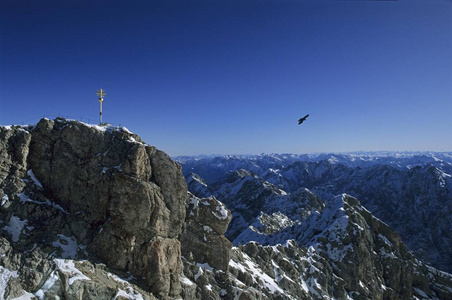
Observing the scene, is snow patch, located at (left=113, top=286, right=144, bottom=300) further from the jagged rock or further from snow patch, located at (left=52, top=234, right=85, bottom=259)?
the jagged rock

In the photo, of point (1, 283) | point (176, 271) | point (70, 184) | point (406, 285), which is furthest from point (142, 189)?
point (406, 285)

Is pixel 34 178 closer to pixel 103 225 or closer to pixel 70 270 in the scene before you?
pixel 103 225

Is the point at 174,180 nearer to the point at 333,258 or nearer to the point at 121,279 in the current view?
the point at 121,279

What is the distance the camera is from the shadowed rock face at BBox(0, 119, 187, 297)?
44688 mm

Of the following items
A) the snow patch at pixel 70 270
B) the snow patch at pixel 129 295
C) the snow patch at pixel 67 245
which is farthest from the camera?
the snow patch at pixel 67 245

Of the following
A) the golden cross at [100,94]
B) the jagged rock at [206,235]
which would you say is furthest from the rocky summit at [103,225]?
the golden cross at [100,94]

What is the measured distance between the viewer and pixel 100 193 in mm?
47906

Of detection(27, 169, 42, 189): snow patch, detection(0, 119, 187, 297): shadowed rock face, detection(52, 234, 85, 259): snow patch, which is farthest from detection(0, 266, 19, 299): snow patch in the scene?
detection(27, 169, 42, 189): snow patch

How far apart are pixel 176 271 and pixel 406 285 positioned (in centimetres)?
9706

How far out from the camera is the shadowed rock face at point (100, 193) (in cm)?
4469

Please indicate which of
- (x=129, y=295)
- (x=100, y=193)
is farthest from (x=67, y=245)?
(x=129, y=295)

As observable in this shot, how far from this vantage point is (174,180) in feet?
178

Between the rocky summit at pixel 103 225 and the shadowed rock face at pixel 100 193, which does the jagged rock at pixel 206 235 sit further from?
the shadowed rock face at pixel 100 193

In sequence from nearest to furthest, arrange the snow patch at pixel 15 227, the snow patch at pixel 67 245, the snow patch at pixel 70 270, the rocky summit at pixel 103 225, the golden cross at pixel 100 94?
the snow patch at pixel 70 270
the rocky summit at pixel 103 225
the snow patch at pixel 15 227
the snow patch at pixel 67 245
the golden cross at pixel 100 94
